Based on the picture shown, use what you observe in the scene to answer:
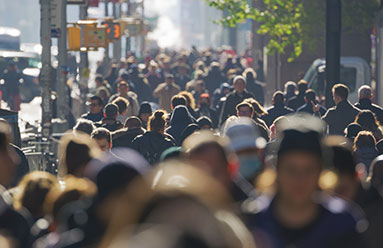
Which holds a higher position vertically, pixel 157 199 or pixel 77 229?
pixel 157 199

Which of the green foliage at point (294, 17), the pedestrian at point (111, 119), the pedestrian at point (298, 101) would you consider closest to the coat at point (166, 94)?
the green foliage at point (294, 17)

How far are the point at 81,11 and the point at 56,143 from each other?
1304cm

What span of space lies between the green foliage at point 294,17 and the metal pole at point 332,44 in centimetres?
495

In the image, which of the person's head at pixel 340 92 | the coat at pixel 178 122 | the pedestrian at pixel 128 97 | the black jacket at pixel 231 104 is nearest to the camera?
the coat at pixel 178 122

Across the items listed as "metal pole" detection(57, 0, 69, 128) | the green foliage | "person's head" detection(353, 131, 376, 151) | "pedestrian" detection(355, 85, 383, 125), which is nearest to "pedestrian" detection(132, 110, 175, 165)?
"person's head" detection(353, 131, 376, 151)

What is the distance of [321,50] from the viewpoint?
3641cm

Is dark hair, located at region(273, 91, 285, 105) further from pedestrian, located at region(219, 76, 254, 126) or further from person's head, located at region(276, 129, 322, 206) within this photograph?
person's head, located at region(276, 129, 322, 206)

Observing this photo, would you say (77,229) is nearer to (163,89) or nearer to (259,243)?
(259,243)

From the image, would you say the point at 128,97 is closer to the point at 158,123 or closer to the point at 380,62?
the point at 380,62

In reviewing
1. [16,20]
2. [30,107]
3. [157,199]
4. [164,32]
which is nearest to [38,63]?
[30,107]

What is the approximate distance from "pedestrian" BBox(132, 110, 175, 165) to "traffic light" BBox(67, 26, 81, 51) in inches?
434

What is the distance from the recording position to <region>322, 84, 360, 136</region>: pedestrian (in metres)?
16.2

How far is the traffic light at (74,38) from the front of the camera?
24.1m

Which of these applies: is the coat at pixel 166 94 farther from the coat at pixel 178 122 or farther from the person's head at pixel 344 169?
the person's head at pixel 344 169
